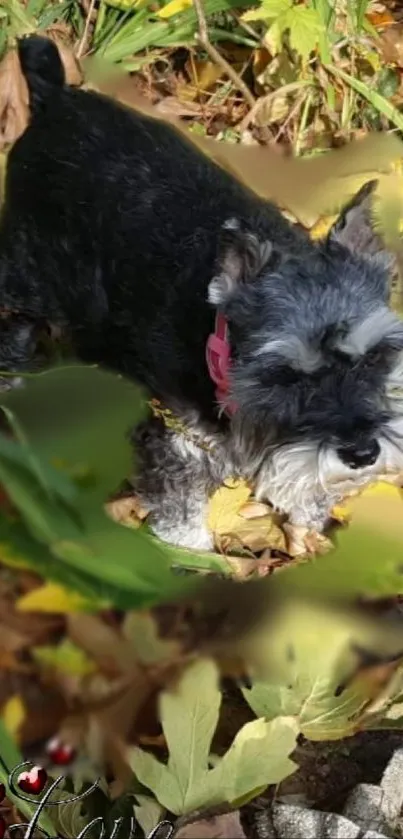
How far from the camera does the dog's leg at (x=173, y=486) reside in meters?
2.80

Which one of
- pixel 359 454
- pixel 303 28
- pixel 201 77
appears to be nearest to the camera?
pixel 359 454

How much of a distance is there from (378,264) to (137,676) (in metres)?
1.17

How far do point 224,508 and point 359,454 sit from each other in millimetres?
764

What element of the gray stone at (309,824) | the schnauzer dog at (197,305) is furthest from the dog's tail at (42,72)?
the gray stone at (309,824)

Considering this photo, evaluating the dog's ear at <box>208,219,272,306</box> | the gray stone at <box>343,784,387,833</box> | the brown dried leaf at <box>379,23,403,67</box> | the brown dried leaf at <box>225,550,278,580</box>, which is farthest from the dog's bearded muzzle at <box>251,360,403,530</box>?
the brown dried leaf at <box>379,23,403,67</box>

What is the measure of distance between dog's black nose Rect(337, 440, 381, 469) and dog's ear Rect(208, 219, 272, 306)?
1.55 ft

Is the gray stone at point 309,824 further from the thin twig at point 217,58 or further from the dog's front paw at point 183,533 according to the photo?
the thin twig at point 217,58

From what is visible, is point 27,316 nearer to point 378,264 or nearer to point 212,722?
point 378,264

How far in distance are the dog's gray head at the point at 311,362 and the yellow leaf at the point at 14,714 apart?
2.59ft

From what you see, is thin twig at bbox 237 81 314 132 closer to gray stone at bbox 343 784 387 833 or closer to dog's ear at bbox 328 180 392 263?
dog's ear at bbox 328 180 392 263

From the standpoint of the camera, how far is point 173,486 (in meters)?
2.88

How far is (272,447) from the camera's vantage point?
2322 millimetres

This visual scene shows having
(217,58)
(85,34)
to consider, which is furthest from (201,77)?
(85,34)

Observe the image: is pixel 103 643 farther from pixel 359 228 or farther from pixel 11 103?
pixel 11 103
